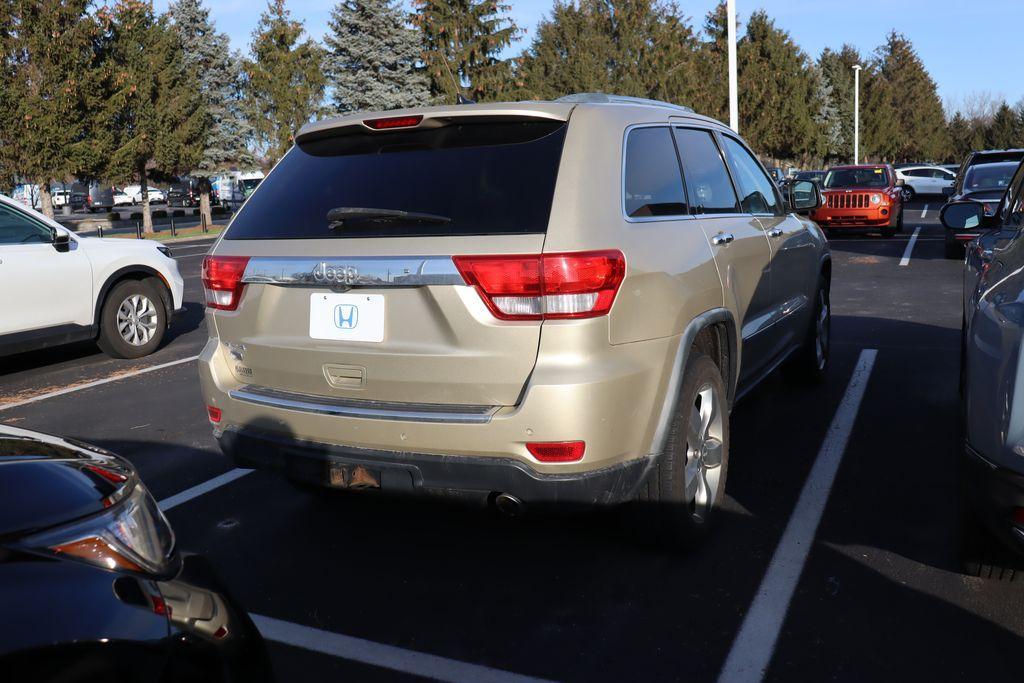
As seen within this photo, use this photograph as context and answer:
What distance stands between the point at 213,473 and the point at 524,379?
2.65 m

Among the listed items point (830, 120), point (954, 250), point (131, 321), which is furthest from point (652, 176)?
point (830, 120)

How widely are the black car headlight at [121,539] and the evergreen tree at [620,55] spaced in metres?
42.0

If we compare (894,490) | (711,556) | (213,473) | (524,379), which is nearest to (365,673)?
(524,379)

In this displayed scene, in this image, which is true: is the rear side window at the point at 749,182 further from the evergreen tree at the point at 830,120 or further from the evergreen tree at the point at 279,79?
the evergreen tree at the point at 830,120

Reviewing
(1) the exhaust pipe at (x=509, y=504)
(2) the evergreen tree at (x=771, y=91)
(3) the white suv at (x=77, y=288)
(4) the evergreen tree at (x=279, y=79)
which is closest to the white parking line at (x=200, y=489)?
(1) the exhaust pipe at (x=509, y=504)

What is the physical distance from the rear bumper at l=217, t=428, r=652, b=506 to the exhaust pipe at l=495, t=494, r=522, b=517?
2cm

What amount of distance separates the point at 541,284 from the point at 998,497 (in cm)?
152

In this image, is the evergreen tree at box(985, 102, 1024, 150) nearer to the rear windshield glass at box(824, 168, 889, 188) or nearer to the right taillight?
the rear windshield glass at box(824, 168, 889, 188)

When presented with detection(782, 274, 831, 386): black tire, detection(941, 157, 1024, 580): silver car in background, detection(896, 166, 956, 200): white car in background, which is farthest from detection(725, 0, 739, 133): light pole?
detection(896, 166, 956, 200): white car in background

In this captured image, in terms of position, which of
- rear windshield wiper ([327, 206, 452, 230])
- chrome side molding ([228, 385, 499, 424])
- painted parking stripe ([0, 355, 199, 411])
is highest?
rear windshield wiper ([327, 206, 452, 230])

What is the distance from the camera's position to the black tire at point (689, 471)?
3496 millimetres

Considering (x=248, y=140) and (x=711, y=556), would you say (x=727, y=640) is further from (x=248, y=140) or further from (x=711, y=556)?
(x=248, y=140)

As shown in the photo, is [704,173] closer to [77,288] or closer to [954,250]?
[77,288]

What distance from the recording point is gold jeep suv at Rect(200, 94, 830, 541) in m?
3.06
